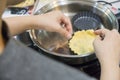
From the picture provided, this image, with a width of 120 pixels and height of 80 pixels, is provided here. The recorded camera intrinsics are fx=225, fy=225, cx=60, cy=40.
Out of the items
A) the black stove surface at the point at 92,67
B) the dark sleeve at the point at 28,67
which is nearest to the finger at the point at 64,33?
the black stove surface at the point at 92,67

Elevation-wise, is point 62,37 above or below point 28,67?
below

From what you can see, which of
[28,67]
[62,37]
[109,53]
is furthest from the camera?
[62,37]

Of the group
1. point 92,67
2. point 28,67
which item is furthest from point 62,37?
Answer: point 28,67

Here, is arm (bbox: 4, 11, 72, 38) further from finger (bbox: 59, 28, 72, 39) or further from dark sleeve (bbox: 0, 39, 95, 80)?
dark sleeve (bbox: 0, 39, 95, 80)

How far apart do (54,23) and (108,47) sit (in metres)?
0.21

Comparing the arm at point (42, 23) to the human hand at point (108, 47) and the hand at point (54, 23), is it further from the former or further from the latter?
the human hand at point (108, 47)

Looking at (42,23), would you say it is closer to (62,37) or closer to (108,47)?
(62,37)

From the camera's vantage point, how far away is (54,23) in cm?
83

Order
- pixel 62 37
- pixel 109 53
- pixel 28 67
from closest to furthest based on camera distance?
pixel 28 67
pixel 109 53
pixel 62 37

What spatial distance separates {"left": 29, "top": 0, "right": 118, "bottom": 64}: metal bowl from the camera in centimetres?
78

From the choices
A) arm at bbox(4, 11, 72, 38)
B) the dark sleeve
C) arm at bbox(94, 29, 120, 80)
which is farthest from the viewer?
arm at bbox(4, 11, 72, 38)

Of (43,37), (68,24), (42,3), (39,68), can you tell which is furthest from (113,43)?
(39,68)

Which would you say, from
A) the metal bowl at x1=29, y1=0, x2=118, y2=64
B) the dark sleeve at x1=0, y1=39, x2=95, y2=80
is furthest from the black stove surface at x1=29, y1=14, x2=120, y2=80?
the dark sleeve at x1=0, y1=39, x2=95, y2=80

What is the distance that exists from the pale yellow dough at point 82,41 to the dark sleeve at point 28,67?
0.61 m
